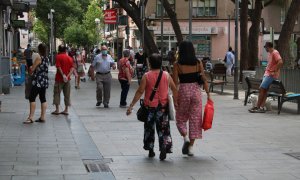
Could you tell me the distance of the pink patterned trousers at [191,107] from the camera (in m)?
9.39

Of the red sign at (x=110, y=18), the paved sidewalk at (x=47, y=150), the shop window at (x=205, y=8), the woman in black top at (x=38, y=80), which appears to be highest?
the shop window at (x=205, y=8)

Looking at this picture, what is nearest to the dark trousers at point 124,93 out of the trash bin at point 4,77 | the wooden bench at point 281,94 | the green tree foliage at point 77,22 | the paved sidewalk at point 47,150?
the paved sidewalk at point 47,150

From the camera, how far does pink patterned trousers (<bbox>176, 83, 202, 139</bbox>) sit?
30.8 feet

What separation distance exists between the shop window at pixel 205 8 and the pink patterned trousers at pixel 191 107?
152 ft

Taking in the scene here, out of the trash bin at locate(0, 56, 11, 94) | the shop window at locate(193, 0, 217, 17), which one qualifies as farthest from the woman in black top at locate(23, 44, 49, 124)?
the shop window at locate(193, 0, 217, 17)

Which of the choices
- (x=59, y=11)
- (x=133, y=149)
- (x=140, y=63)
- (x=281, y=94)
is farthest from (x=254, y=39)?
(x=59, y=11)

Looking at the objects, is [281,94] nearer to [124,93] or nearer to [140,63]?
[124,93]

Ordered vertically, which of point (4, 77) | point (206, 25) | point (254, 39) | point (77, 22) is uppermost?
point (77, 22)

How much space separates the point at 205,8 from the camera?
182 ft

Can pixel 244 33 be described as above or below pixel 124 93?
above

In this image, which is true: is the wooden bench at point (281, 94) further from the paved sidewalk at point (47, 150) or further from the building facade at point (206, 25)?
the building facade at point (206, 25)

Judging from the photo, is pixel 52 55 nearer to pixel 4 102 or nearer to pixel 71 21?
pixel 71 21

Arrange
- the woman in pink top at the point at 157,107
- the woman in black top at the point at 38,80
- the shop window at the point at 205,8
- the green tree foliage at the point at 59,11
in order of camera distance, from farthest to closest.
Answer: the green tree foliage at the point at 59,11 → the shop window at the point at 205,8 → the woman in black top at the point at 38,80 → the woman in pink top at the point at 157,107

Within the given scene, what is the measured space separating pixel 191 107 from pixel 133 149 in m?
1.20
